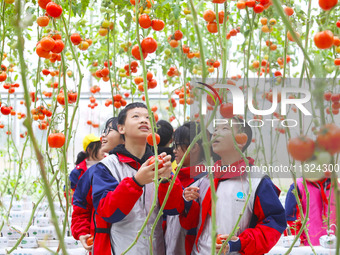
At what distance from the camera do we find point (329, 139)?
0.27 m

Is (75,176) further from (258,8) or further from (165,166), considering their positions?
(258,8)

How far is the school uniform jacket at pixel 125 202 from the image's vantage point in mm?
1017

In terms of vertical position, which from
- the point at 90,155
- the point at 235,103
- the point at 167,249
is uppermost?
the point at 235,103

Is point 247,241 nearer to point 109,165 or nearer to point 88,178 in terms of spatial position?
point 109,165

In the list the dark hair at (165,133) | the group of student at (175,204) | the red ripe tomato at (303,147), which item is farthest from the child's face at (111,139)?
the red ripe tomato at (303,147)

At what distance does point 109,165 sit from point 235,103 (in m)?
0.45

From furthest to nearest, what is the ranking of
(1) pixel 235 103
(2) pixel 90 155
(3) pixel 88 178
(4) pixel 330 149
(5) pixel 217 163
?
(2) pixel 90 155 → (3) pixel 88 178 → (5) pixel 217 163 → (1) pixel 235 103 → (4) pixel 330 149

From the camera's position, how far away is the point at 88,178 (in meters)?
1.40

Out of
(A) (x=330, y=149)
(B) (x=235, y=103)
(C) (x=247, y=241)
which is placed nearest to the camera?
(A) (x=330, y=149)

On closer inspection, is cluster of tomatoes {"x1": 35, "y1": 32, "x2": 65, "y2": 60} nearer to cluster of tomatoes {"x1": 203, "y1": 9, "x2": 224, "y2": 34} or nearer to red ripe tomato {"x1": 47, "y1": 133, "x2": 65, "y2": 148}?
red ripe tomato {"x1": 47, "y1": 133, "x2": 65, "y2": 148}

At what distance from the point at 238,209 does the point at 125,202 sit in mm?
327

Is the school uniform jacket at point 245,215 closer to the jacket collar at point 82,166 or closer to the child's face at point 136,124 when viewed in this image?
the child's face at point 136,124

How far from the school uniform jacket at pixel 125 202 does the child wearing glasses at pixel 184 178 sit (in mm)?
59

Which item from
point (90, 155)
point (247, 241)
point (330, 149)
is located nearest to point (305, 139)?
point (330, 149)
